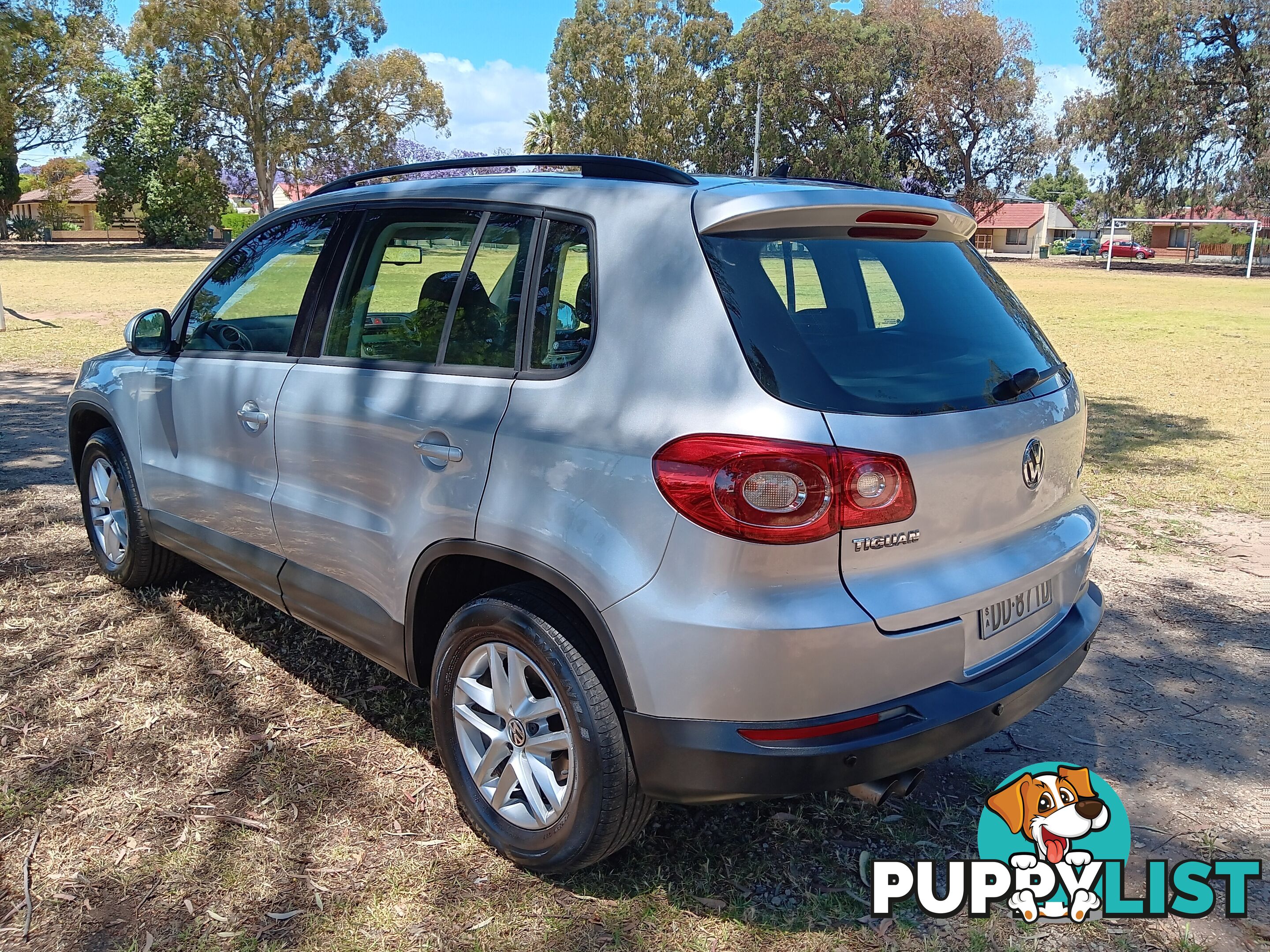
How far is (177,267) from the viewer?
36.5 meters

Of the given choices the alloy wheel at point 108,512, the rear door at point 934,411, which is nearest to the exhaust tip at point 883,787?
the rear door at point 934,411

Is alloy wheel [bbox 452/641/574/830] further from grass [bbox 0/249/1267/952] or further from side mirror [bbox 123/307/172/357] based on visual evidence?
side mirror [bbox 123/307/172/357]

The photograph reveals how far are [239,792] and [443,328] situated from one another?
64.9 inches

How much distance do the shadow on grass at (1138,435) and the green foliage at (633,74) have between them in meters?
43.2

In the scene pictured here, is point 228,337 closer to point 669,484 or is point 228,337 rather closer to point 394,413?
point 394,413

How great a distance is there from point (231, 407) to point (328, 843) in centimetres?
168

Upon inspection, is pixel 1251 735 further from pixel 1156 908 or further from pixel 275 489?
pixel 275 489

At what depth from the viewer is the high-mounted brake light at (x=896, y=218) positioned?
2838 millimetres

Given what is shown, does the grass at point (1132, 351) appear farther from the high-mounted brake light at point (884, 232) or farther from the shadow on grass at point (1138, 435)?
the high-mounted brake light at point (884, 232)

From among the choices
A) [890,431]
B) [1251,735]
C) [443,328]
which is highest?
[443,328]

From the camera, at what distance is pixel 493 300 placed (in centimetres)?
300

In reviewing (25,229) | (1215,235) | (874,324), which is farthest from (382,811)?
(1215,235)

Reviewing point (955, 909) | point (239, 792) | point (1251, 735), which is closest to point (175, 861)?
point (239, 792)

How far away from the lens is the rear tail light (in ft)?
7.54
